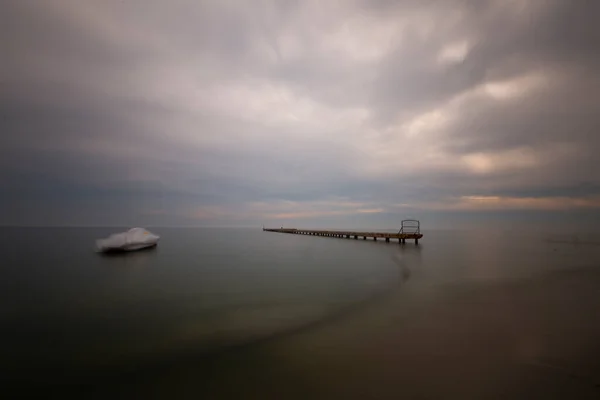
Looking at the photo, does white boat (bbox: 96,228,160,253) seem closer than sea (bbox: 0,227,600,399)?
No

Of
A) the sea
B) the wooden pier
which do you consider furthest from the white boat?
the wooden pier

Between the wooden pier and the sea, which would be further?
the wooden pier

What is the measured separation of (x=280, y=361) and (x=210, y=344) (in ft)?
7.09

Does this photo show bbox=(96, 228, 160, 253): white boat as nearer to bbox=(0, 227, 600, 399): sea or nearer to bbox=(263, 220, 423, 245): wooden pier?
bbox=(0, 227, 600, 399): sea

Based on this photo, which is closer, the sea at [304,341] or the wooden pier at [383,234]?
the sea at [304,341]

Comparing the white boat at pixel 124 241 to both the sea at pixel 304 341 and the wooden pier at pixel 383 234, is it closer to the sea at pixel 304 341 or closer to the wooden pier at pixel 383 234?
the sea at pixel 304 341

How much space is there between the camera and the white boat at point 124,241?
1107 inches

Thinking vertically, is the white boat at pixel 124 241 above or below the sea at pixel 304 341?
above

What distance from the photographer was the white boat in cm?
2811

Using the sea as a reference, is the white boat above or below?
above

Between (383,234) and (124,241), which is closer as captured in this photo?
(124,241)

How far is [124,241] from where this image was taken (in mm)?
29188

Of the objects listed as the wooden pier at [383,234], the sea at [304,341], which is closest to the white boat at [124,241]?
the sea at [304,341]

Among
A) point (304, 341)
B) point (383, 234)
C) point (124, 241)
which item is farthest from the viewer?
point (383, 234)
